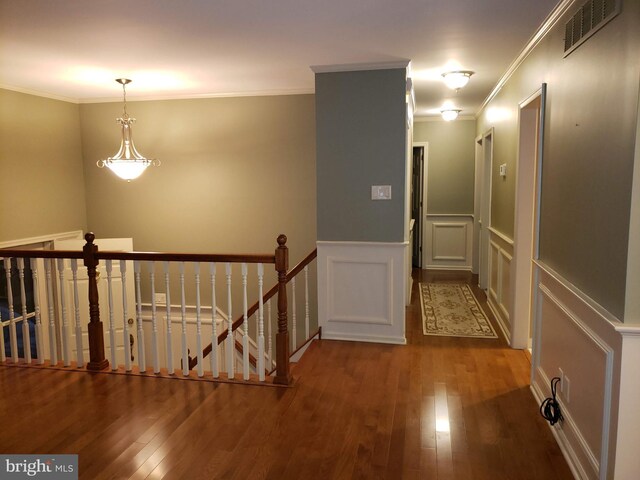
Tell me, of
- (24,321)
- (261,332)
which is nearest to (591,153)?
(261,332)

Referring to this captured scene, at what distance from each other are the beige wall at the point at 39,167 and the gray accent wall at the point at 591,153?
4897mm

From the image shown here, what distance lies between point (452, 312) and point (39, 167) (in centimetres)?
478

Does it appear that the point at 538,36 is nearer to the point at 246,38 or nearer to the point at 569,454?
the point at 246,38

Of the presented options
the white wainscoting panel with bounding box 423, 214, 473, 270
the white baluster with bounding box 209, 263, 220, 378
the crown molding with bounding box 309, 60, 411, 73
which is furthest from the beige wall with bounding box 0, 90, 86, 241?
the white wainscoting panel with bounding box 423, 214, 473, 270

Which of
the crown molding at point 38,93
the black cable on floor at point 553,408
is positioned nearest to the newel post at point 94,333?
the crown molding at point 38,93

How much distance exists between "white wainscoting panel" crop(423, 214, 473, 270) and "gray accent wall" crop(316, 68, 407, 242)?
3958 mm

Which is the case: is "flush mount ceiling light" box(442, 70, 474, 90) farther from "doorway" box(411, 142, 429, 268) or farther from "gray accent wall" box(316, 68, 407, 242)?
"doorway" box(411, 142, 429, 268)

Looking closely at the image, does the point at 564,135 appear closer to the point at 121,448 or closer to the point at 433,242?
the point at 121,448

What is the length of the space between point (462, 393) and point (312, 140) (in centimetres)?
317

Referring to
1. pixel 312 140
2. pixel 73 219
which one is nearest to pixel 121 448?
pixel 312 140

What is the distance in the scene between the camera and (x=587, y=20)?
2328 millimetres

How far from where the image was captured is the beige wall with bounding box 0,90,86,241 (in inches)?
198

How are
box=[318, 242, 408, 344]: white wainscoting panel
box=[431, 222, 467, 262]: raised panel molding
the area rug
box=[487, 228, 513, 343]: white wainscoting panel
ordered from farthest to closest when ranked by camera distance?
box=[431, 222, 467, 262]: raised panel molding, the area rug, box=[487, 228, 513, 343]: white wainscoting panel, box=[318, 242, 408, 344]: white wainscoting panel

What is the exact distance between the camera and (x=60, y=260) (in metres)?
3.49
